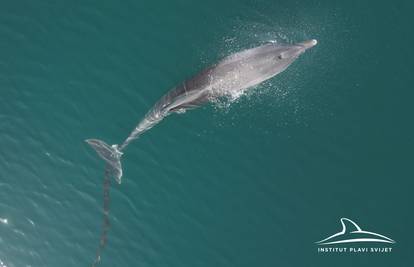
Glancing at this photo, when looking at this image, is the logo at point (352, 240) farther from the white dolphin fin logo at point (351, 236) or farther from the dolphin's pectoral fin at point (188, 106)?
the dolphin's pectoral fin at point (188, 106)

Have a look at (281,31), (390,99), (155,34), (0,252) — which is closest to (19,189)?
(0,252)

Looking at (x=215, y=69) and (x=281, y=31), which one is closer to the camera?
(x=215, y=69)

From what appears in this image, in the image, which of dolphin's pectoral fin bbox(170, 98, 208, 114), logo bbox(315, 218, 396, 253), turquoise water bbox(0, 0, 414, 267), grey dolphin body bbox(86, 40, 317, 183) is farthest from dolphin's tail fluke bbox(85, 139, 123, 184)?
logo bbox(315, 218, 396, 253)

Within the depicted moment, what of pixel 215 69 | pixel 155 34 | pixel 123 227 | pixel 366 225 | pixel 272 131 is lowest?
pixel 123 227

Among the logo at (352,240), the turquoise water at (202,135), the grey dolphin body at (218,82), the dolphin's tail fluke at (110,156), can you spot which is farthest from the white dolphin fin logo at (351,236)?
the dolphin's tail fluke at (110,156)

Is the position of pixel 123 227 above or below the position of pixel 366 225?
below

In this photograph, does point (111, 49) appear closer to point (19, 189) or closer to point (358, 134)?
point (19, 189)

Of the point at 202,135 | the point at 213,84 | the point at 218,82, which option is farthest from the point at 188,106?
the point at 218,82

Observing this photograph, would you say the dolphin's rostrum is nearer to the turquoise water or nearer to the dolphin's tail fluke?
the dolphin's tail fluke
